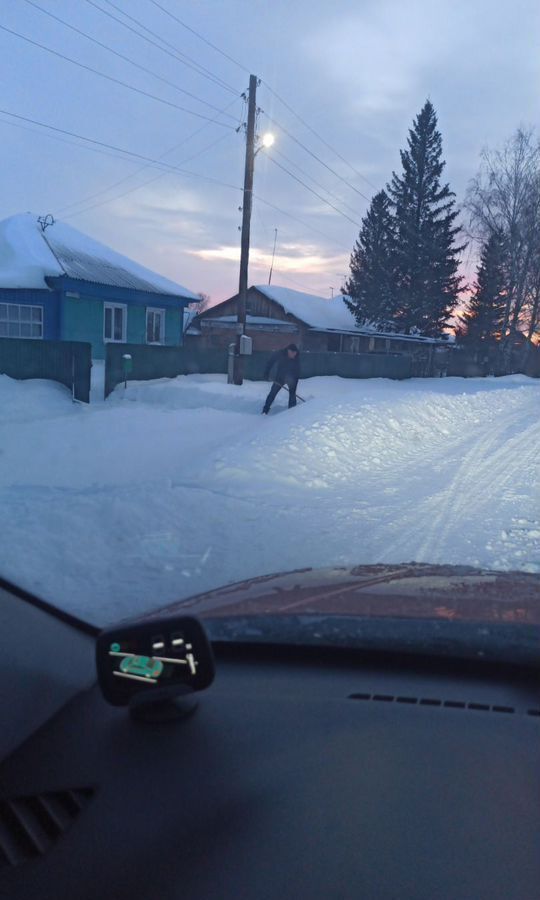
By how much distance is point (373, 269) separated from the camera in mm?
51438

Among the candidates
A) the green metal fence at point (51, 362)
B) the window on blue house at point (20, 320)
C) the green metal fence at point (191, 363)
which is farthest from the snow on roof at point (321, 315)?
the green metal fence at point (51, 362)

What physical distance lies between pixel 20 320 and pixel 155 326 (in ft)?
22.6

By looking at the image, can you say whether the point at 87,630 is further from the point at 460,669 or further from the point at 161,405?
the point at 161,405

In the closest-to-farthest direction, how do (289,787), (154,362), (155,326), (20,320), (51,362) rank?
(289,787)
(51,362)
(154,362)
(20,320)
(155,326)

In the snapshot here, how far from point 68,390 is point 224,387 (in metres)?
4.14

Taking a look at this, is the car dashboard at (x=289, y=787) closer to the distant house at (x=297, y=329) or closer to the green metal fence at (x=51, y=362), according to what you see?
the green metal fence at (x=51, y=362)

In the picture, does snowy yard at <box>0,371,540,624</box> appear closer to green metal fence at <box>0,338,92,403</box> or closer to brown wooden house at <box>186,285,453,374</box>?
green metal fence at <box>0,338,92,403</box>

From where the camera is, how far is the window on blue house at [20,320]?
2402 centimetres

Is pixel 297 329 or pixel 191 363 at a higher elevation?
pixel 297 329

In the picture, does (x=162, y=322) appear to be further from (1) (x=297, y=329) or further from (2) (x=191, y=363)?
(1) (x=297, y=329)

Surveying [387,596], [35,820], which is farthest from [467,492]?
[35,820]

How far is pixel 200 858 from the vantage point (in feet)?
5.08

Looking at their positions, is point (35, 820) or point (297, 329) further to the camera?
point (297, 329)

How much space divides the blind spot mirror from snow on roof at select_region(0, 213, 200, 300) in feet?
77.1
